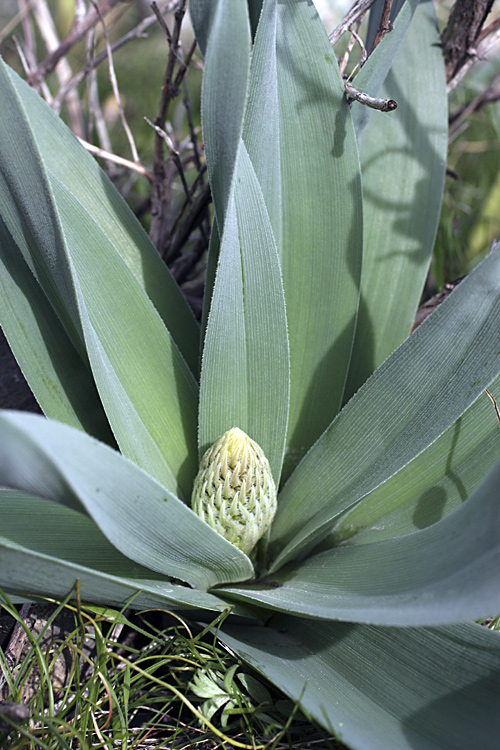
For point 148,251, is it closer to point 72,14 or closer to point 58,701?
point 58,701

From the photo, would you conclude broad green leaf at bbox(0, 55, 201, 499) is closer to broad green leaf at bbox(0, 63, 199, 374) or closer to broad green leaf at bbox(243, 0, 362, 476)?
broad green leaf at bbox(0, 63, 199, 374)

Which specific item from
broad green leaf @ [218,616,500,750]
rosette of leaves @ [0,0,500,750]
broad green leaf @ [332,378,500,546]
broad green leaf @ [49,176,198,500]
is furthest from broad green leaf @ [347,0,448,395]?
broad green leaf @ [218,616,500,750]

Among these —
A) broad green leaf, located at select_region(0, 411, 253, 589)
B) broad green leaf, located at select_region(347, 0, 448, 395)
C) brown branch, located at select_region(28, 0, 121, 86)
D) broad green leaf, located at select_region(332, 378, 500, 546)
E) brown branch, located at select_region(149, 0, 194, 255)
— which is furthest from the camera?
brown branch, located at select_region(28, 0, 121, 86)

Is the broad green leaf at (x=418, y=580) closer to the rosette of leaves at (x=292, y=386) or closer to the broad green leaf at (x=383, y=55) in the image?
the rosette of leaves at (x=292, y=386)

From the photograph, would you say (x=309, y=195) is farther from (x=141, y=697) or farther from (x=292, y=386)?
(x=141, y=697)

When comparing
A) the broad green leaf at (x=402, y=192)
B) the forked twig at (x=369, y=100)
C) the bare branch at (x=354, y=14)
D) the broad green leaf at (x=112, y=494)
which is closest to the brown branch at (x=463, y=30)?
the broad green leaf at (x=402, y=192)

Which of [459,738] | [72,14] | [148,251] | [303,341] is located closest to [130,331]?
[148,251]

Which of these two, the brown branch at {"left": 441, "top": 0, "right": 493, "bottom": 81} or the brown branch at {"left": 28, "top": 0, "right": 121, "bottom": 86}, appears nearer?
the brown branch at {"left": 441, "top": 0, "right": 493, "bottom": 81}
